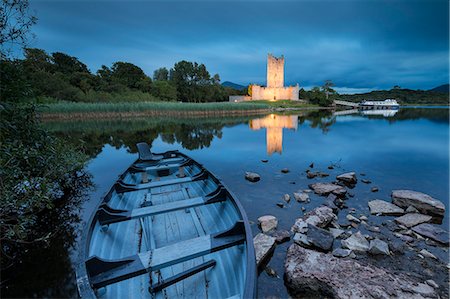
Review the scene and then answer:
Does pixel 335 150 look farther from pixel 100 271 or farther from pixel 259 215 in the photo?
pixel 100 271

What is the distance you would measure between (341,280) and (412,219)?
3175 mm

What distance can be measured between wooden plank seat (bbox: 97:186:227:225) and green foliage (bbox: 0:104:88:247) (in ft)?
2.74

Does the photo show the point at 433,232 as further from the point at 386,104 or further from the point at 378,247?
the point at 386,104

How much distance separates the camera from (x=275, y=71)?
6975 cm

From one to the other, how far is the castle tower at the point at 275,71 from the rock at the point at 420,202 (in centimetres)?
6964

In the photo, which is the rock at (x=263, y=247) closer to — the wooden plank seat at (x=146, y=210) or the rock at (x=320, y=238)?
the rock at (x=320, y=238)

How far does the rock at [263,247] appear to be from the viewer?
3.49 m

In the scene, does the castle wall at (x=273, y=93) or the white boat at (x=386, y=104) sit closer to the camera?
the castle wall at (x=273, y=93)

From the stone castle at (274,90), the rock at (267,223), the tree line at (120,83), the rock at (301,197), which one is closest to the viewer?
the rock at (267,223)

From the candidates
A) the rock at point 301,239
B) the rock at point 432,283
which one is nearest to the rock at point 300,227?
the rock at point 301,239

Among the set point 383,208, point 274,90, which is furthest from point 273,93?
point 383,208

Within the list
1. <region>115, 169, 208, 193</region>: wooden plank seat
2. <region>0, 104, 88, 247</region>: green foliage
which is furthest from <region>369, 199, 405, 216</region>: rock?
<region>0, 104, 88, 247</region>: green foliage

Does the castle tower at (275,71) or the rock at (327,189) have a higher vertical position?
the castle tower at (275,71)

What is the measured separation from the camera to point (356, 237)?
395 centimetres
